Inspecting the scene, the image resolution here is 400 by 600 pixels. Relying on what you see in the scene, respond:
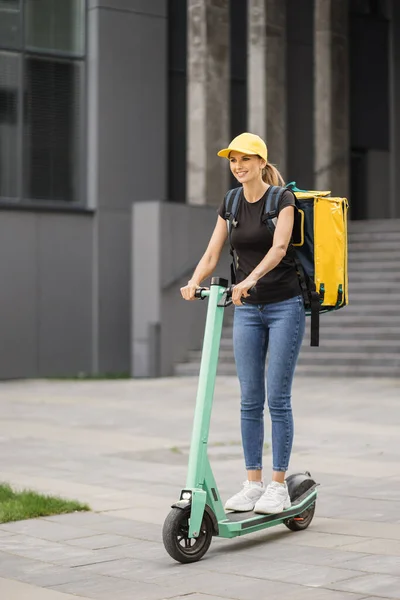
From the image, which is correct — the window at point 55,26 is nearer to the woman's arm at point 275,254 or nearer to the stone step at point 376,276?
the stone step at point 376,276

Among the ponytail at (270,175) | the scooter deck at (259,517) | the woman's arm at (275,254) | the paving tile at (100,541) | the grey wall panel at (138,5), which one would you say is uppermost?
the grey wall panel at (138,5)

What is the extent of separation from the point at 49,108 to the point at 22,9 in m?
1.68

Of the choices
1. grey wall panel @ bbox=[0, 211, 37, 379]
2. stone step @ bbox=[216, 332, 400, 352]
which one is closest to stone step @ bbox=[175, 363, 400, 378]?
stone step @ bbox=[216, 332, 400, 352]

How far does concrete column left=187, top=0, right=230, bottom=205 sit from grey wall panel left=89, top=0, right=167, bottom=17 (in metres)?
1.00

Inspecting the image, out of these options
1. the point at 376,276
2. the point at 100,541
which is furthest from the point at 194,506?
the point at 376,276

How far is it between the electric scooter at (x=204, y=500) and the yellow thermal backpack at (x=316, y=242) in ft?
1.58

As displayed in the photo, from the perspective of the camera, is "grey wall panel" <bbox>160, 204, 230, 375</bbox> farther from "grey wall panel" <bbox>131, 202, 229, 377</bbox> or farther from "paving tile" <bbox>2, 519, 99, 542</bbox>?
"paving tile" <bbox>2, 519, 99, 542</bbox>

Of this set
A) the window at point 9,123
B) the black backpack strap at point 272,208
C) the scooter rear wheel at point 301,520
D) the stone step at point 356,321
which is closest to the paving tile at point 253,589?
the scooter rear wheel at point 301,520

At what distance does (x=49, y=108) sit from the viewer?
20750mm

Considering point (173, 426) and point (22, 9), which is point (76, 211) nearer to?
point (22, 9)

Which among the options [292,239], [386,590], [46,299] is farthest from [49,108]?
[386,590]

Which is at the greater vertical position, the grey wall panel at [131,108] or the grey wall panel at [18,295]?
the grey wall panel at [131,108]

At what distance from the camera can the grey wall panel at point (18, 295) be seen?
65.2 feet

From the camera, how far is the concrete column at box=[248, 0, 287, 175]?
870 inches
